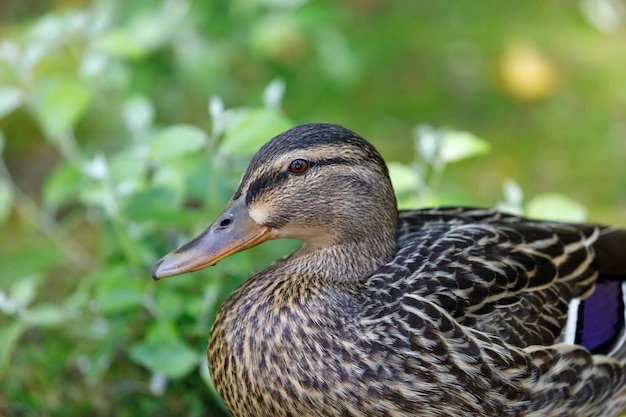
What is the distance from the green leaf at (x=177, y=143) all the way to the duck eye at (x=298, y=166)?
2.17ft

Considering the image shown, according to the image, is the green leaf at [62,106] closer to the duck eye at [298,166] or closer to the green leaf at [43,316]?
the green leaf at [43,316]

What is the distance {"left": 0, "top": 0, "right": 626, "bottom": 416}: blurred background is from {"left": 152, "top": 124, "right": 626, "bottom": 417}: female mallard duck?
21.7 inches

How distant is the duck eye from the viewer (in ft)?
8.81

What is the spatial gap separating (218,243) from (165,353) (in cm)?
75

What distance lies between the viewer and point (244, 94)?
541cm

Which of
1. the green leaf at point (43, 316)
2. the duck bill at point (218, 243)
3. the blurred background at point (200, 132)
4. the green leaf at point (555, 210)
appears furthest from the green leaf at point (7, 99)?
the green leaf at point (555, 210)

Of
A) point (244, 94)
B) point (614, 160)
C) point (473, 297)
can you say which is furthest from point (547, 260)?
point (244, 94)

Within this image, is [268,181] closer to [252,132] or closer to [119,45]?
[252,132]

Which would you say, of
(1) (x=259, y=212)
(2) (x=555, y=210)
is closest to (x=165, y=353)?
(1) (x=259, y=212)

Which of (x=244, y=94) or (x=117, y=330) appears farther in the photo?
(x=244, y=94)

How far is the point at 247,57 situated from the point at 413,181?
7.38 ft

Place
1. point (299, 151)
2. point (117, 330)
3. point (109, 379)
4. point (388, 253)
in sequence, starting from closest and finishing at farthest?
1. point (299, 151)
2. point (388, 253)
3. point (117, 330)
4. point (109, 379)

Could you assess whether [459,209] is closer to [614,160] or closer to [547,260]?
[547,260]

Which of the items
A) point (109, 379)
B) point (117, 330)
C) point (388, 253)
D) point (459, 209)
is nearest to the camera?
point (388, 253)
